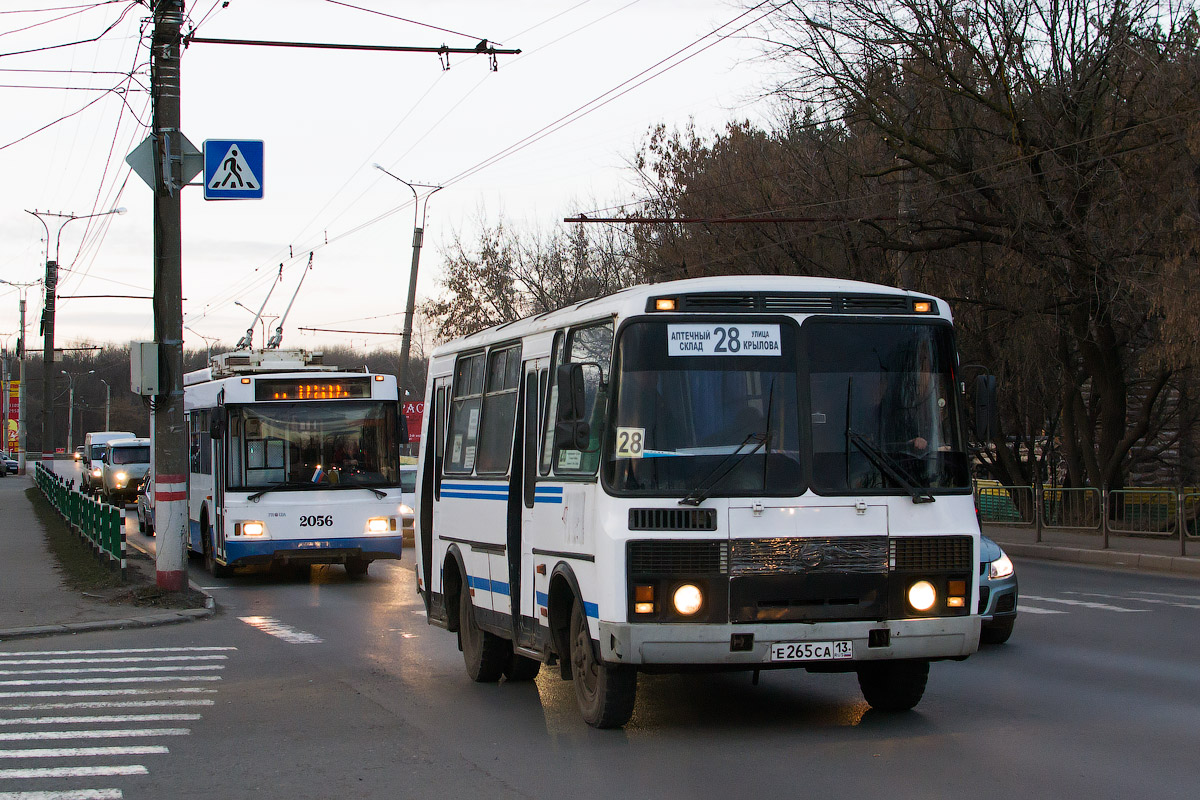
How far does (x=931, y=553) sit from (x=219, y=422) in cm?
1395

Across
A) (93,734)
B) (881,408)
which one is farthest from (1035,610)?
(93,734)

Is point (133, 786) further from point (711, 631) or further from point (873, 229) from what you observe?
point (873, 229)

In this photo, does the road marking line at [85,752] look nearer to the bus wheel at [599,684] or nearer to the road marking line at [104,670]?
the bus wheel at [599,684]

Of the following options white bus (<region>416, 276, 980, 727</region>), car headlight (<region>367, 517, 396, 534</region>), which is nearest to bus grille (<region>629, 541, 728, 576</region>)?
white bus (<region>416, 276, 980, 727</region>)

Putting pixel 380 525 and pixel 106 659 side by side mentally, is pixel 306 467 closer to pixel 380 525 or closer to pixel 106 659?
pixel 380 525

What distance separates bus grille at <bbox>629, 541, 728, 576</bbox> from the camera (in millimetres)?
7594

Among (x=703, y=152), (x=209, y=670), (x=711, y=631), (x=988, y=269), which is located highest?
(x=703, y=152)

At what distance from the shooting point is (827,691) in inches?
386

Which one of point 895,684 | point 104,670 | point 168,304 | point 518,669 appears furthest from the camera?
point 168,304

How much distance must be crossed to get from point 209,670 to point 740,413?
19.1ft

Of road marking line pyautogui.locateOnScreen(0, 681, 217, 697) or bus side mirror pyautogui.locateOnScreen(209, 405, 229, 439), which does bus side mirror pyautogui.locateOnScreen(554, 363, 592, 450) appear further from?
bus side mirror pyautogui.locateOnScreen(209, 405, 229, 439)

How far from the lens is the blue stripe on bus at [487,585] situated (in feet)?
32.2

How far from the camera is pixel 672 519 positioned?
25.0ft

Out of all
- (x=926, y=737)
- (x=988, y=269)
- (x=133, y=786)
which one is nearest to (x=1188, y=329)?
(x=988, y=269)
